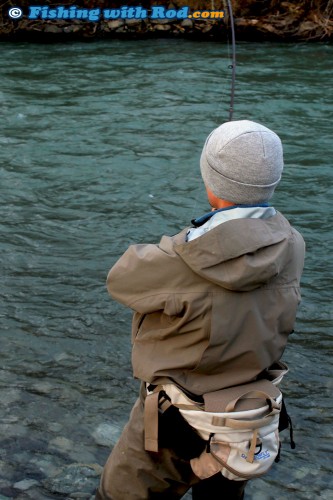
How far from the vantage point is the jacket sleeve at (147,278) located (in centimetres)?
→ 212

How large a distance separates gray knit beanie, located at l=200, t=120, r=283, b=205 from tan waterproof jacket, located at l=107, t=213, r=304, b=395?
0.09 meters

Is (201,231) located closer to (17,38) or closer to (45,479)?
(45,479)

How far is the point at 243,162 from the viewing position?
6.90 ft

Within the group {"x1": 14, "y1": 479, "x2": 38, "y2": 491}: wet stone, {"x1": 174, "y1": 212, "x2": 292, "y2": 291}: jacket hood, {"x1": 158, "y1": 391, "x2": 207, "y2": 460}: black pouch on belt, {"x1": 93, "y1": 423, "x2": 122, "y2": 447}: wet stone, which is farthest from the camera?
{"x1": 93, "y1": 423, "x2": 122, "y2": 447}: wet stone

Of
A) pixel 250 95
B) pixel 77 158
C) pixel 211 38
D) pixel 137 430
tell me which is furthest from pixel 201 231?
pixel 211 38

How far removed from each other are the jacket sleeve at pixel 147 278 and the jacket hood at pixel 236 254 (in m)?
0.05

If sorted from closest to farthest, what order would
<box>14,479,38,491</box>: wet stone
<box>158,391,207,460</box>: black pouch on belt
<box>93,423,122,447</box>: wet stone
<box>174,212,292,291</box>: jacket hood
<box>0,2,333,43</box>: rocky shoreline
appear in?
<box>174,212,292,291</box>: jacket hood
<box>158,391,207,460</box>: black pouch on belt
<box>14,479,38,491</box>: wet stone
<box>93,423,122,447</box>: wet stone
<box>0,2,333,43</box>: rocky shoreline

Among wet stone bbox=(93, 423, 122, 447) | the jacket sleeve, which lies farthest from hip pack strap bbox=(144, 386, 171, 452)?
wet stone bbox=(93, 423, 122, 447)

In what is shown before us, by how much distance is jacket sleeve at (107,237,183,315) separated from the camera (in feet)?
6.95

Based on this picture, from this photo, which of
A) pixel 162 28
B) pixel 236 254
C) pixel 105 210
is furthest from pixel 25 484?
pixel 162 28

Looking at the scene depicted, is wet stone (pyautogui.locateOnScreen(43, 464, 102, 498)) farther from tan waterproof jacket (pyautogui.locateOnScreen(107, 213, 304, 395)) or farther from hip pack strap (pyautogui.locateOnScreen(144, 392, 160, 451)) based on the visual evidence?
tan waterproof jacket (pyautogui.locateOnScreen(107, 213, 304, 395))

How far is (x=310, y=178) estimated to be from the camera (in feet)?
23.1

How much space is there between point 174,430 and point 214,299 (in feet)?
1.34

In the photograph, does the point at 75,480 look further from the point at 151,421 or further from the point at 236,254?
the point at 236,254
